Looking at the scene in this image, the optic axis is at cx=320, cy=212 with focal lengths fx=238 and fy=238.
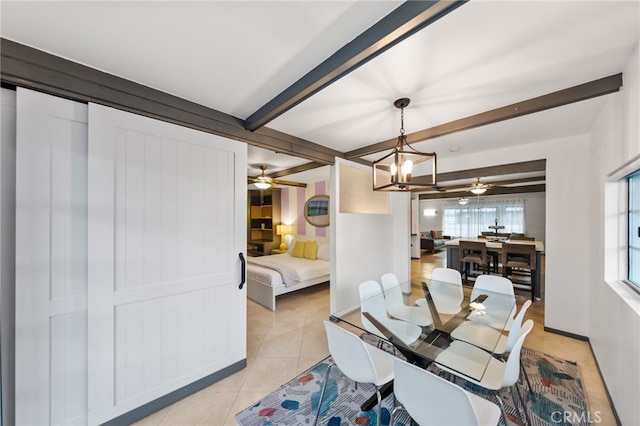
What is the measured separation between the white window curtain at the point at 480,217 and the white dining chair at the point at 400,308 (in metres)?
8.70

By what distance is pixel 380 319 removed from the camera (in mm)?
2086

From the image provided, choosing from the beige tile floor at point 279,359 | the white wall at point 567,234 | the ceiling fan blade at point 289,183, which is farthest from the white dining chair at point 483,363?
the ceiling fan blade at point 289,183

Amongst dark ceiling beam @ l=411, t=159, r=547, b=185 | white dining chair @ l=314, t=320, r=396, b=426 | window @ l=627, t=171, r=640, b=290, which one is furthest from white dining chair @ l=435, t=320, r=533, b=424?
dark ceiling beam @ l=411, t=159, r=547, b=185

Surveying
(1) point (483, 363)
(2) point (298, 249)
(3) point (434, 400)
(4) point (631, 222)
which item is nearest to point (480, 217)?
(2) point (298, 249)

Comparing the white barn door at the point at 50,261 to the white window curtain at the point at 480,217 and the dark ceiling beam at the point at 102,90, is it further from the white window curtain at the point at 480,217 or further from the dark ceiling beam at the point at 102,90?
the white window curtain at the point at 480,217

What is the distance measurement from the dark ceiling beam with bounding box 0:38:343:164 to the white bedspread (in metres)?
2.40

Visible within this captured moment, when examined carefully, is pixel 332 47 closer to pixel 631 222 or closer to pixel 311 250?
pixel 631 222

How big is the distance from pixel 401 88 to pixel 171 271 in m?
2.33

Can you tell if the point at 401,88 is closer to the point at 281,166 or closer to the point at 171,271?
the point at 171,271

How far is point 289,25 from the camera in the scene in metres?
1.25

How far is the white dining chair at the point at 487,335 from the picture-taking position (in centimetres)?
177

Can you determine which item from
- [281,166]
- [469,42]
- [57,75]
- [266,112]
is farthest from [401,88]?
[281,166]

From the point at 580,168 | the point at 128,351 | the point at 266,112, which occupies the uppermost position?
the point at 266,112

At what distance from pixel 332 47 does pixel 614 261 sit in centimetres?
291
